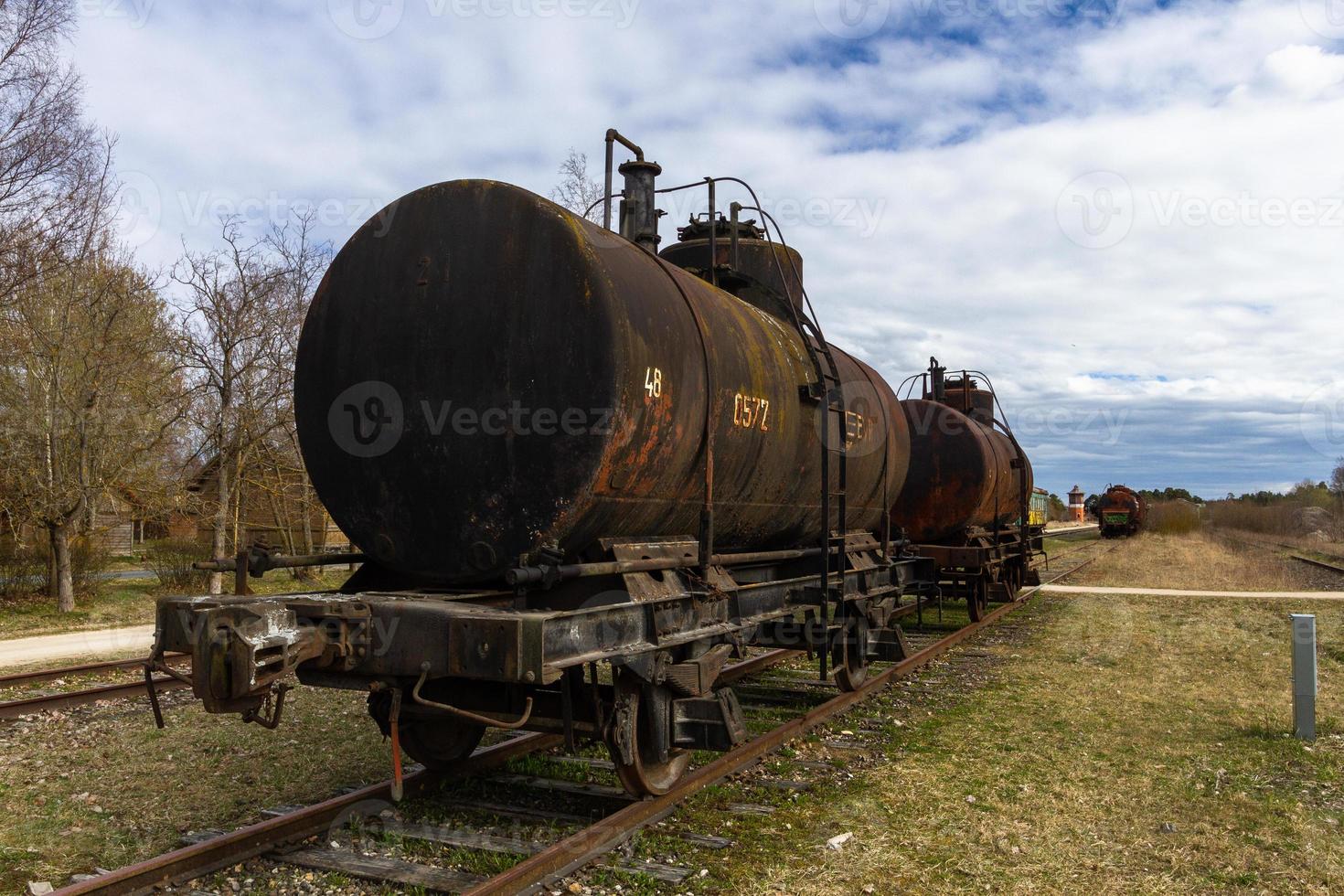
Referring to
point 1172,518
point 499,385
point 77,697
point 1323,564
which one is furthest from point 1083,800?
point 1172,518

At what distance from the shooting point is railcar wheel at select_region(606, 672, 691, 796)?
5258 mm

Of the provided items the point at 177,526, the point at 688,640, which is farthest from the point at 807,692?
the point at 177,526

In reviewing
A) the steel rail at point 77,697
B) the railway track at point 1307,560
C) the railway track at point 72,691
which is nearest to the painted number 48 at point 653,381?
the railway track at point 72,691

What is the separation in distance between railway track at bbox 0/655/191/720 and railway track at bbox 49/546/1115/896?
2.97 m

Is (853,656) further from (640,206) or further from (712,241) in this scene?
(640,206)

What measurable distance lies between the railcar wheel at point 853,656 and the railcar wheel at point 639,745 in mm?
3116

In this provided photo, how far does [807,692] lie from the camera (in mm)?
9328

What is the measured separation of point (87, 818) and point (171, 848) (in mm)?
998

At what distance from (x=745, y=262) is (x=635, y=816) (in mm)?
5387

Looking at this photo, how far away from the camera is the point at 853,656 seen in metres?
9.20

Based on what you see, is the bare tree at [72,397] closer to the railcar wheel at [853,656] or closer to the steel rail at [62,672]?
the steel rail at [62,672]

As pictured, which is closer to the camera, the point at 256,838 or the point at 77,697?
the point at 256,838

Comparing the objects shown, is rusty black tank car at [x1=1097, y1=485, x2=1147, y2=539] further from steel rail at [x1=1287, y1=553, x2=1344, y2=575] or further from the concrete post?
the concrete post

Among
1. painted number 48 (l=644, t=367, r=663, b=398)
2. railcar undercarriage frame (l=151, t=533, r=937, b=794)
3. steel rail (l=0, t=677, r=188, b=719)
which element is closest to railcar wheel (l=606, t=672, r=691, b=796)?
railcar undercarriage frame (l=151, t=533, r=937, b=794)
